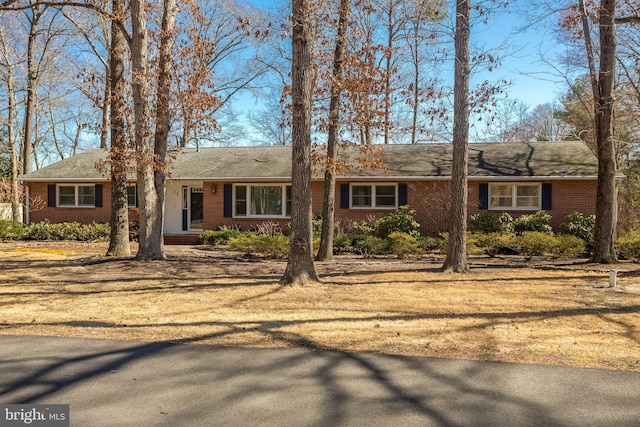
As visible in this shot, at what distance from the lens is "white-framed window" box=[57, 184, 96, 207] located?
72.5 ft

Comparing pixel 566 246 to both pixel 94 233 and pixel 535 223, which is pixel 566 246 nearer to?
pixel 535 223

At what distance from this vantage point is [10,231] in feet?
66.3

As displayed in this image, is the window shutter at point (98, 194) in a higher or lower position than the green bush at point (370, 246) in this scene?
higher

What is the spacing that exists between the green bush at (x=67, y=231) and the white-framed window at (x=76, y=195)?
5.26 ft

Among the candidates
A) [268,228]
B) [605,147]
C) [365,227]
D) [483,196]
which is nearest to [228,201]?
[268,228]

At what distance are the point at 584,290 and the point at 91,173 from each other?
65.6ft

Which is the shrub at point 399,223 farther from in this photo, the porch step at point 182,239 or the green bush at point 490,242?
the porch step at point 182,239

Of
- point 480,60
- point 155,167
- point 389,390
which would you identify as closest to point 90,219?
point 155,167

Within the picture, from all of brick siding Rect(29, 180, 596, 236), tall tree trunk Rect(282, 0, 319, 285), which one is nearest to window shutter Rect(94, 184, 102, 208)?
brick siding Rect(29, 180, 596, 236)

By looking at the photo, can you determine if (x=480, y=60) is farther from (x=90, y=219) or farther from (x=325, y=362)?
(x=90, y=219)

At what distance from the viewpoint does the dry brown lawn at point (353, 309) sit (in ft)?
17.9

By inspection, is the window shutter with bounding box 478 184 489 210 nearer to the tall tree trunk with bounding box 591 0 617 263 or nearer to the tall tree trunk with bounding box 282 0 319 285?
the tall tree trunk with bounding box 591 0 617 263

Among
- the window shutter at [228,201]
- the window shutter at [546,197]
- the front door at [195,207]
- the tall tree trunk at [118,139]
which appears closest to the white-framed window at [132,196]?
the front door at [195,207]

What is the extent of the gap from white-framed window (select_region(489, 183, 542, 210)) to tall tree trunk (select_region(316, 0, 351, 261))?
25.3ft
